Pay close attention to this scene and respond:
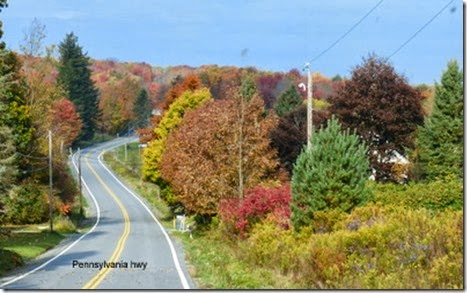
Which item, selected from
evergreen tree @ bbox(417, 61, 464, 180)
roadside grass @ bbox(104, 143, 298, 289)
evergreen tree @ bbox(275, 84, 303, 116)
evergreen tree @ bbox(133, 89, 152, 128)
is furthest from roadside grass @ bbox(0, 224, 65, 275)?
evergreen tree @ bbox(133, 89, 152, 128)

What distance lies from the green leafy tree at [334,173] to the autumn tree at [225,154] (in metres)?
11.7

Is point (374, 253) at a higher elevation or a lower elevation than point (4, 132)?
lower

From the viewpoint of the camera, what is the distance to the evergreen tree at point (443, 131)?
34.8m

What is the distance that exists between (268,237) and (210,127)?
15.0m

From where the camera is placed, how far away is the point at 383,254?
15594mm

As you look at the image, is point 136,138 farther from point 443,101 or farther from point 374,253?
point 374,253

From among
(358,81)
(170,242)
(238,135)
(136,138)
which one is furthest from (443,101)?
(136,138)

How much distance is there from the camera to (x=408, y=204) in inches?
1010

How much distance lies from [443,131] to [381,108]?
18.2 ft

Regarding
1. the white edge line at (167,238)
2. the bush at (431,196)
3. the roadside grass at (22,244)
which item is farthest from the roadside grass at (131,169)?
the bush at (431,196)

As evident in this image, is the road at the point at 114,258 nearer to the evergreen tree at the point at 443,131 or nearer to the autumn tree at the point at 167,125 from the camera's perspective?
the autumn tree at the point at 167,125

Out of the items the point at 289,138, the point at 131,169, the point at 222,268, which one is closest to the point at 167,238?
the point at 289,138

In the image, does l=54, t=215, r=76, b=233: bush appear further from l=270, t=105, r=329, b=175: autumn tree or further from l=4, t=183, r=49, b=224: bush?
l=270, t=105, r=329, b=175: autumn tree

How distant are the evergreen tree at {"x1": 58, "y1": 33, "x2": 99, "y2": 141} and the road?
13837 mm
